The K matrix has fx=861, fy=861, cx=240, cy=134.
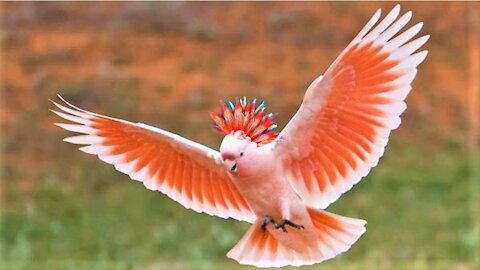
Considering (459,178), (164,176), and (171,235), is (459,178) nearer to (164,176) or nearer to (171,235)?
(171,235)

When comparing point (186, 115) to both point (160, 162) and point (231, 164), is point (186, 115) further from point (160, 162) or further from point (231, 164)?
point (231, 164)

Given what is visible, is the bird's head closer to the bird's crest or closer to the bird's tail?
the bird's crest

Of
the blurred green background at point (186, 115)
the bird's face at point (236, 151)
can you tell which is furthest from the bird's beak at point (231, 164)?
the blurred green background at point (186, 115)

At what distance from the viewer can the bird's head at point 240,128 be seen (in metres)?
0.88

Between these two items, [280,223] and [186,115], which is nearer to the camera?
[280,223]

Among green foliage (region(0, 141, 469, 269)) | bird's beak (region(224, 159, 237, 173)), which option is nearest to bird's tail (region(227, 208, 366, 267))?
bird's beak (region(224, 159, 237, 173))

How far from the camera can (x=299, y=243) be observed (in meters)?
0.96

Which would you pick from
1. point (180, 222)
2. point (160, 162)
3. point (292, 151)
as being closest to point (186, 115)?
point (180, 222)

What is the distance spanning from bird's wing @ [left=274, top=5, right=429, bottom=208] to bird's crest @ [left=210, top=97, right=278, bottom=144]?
0.12ft

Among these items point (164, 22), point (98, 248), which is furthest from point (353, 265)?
point (164, 22)

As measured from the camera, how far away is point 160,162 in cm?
103

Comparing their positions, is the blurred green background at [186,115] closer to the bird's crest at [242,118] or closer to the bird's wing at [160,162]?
the bird's wing at [160,162]

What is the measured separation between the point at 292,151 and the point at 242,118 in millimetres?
80

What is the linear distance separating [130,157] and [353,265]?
1105 mm
